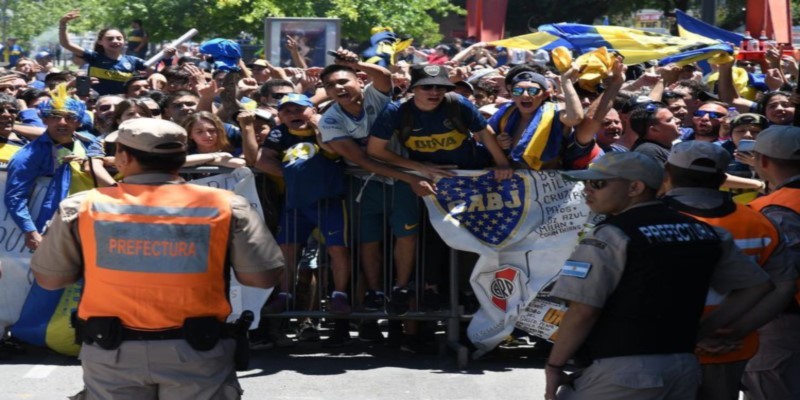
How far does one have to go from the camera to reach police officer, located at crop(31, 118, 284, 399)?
481 centimetres

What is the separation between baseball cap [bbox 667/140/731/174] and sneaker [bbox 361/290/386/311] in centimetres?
373

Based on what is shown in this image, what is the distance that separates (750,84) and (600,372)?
9.02 m

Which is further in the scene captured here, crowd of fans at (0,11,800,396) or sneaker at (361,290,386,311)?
sneaker at (361,290,386,311)

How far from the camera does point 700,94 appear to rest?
1134 centimetres

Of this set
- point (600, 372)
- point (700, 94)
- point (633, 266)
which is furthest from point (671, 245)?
point (700, 94)

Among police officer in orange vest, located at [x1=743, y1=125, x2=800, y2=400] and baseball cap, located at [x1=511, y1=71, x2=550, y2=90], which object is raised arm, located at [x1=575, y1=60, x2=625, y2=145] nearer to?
baseball cap, located at [x1=511, y1=71, x2=550, y2=90]

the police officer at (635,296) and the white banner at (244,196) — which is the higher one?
the police officer at (635,296)

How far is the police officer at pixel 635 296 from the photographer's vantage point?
4.50 m

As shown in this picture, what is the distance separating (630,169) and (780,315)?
4.72 ft

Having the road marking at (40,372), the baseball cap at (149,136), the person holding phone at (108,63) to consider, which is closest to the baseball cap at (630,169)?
the baseball cap at (149,136)

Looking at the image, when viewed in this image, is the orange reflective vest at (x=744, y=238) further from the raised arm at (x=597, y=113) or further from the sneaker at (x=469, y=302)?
the sneaker at (x=469, y=302)

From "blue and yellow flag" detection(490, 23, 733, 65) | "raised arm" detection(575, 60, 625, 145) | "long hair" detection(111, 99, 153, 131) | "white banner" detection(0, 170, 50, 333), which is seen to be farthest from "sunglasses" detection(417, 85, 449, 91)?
"blue and yellow flag" detection(490, 23, 733, 65)

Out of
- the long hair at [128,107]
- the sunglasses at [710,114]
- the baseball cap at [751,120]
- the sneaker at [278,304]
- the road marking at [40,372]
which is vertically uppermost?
the baseball cap at [751,120]

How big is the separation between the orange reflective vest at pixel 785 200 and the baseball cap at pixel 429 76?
2942mm
